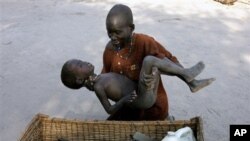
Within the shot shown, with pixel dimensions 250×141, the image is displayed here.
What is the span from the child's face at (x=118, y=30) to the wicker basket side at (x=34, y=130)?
0.64 m

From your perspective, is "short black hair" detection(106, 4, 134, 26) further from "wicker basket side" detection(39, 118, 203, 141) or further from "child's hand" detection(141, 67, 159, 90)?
"wicker basket side" detection(39, 118, 203, 141)

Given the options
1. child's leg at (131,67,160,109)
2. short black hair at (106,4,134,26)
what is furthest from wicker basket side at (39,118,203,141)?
short black hair at (106,4,134,26)

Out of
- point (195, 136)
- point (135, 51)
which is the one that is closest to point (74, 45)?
point (135, 51)

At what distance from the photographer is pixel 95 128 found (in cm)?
250

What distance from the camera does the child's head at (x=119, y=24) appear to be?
2357mm

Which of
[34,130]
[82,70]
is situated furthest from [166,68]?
[34,130]

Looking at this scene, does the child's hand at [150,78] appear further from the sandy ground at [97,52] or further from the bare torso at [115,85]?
the sandy ground at [97,52]

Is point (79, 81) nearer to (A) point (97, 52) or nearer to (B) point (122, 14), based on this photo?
(B) point (122, 14)

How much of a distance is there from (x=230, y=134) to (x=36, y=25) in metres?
3.51

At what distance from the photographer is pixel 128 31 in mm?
2410

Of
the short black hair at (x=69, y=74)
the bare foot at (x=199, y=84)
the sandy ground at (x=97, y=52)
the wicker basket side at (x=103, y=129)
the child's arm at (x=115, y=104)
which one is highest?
the short black hair at (x=69, y=74)

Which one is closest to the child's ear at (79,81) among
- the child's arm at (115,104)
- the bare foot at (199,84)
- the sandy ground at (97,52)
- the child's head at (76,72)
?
the child's head at (76,72)

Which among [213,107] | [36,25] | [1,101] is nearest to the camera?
Answer: [213,107]

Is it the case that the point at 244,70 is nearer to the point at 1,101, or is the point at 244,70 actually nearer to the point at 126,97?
the point at 126,97
